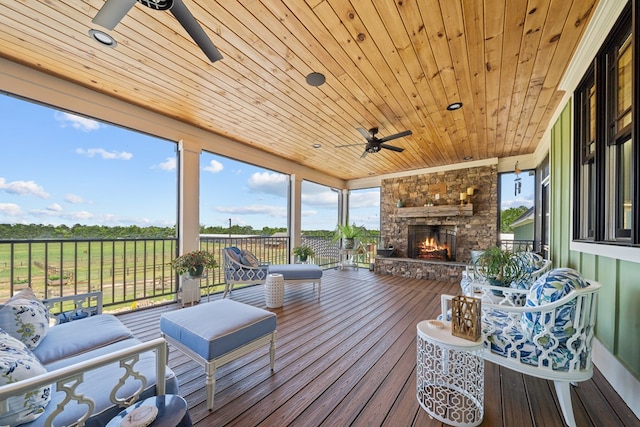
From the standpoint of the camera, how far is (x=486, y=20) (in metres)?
1.89

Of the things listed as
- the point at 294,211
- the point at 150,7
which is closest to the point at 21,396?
the point at 150,7

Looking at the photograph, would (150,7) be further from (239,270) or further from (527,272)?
(527,272)

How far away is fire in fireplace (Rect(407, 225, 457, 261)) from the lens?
612cm

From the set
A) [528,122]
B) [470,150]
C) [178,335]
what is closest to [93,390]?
[178,335]

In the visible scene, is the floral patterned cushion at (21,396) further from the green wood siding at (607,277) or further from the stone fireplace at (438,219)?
the stone fireplace at (438,219)

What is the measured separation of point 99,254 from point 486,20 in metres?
4.91

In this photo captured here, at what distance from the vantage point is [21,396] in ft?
3.06

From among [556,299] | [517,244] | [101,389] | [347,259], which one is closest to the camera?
[101,389]

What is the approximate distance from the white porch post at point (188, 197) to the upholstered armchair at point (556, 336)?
3919 millimetres

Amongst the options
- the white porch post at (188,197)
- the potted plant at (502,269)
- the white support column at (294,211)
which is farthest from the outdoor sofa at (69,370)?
the white support column at (294,211)

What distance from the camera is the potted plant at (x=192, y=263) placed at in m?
3.40

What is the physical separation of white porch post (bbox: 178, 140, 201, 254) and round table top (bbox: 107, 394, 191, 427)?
321 cm

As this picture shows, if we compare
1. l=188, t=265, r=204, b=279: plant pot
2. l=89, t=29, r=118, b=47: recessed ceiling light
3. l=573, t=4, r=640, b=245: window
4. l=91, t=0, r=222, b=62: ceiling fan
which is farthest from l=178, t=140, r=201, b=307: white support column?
l=573, t=4, r=640, b=245: window

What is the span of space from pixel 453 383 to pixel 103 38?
155 inches
